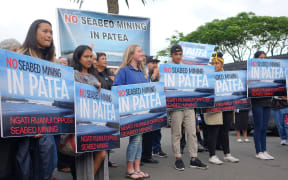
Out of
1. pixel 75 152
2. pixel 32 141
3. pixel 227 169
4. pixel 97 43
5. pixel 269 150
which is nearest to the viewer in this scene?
pixel 32 141

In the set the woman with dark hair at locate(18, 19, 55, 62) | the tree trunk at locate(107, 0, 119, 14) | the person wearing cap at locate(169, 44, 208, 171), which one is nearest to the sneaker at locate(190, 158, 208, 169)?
the person wearing cap at locate(169, 44, 208, 171)

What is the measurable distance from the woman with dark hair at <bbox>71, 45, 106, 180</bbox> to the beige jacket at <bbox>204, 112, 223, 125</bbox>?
2606mm

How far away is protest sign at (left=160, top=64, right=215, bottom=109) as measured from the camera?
5.40 metres

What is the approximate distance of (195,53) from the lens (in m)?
9.43

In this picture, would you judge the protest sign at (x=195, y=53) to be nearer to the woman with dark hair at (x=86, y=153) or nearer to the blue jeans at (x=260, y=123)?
the blue jeans at (x=260, y=123)

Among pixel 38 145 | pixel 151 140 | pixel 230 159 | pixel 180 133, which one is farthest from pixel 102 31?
pixel 38 145

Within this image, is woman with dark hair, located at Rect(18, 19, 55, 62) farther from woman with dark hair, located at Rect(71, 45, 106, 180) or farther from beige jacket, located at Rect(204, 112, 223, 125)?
beige jacket, located at Rect(204, 112, 223, 125)

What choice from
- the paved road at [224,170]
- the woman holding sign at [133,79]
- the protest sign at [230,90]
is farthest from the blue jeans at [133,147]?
the protest sign at [230,90]

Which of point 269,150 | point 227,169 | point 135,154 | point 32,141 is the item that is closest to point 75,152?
point 32,141

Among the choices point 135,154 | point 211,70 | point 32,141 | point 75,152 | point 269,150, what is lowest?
point 269,150

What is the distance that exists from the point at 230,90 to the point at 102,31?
294cm

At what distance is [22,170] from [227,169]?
3591 mm

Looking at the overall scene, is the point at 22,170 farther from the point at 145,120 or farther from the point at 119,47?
the point at 119,47

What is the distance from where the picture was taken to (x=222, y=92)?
6.12 m
